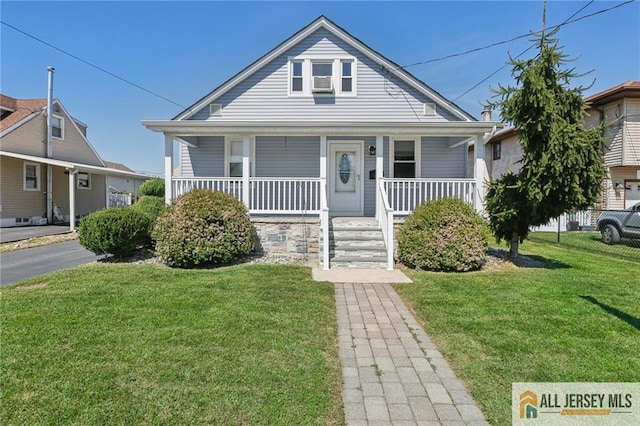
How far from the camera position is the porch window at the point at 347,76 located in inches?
485

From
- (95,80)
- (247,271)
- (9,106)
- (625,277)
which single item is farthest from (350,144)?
(9,106)

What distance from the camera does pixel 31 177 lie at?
1695 cm

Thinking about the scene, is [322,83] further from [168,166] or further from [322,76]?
[168,166]

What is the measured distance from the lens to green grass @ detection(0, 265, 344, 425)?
2479mm

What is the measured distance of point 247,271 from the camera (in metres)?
7.09

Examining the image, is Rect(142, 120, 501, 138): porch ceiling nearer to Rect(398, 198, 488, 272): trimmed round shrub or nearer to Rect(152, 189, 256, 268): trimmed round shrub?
Rect(152, 189, 256, 268): trimmed round shrub

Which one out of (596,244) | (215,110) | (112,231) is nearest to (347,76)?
(215,110)

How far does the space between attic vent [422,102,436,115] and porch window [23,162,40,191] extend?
1877 cm

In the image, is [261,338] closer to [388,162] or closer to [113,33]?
[388,162]

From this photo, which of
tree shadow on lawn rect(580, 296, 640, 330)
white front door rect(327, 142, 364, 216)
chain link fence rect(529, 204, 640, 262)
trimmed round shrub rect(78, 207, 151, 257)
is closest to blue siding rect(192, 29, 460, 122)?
white front door rect(327, 142, 364, 216)

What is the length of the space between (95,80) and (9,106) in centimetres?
508

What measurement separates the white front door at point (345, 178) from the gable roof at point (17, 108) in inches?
644

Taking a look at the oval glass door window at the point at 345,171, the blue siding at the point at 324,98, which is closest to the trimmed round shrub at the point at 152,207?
the blue siding at the point at 324,98

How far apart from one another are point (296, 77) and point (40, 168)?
14754mm
